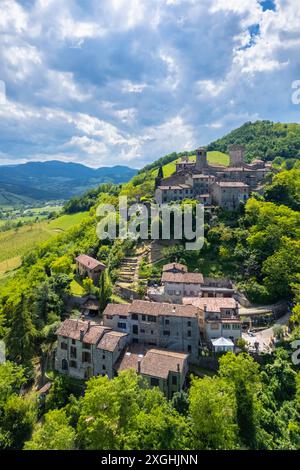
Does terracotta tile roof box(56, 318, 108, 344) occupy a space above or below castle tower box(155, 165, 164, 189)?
below

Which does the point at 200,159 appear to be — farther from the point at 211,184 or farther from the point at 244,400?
the point at 244,400

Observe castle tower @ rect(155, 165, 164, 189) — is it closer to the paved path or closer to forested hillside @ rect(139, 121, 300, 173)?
forested hillside @ rect(139, 121, 300, 173)

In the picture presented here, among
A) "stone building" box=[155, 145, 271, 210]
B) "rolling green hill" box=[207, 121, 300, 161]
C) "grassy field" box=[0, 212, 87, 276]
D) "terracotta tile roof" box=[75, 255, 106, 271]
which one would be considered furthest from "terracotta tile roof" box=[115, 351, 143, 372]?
"rolling green hill" box=[207, 121, 300, 161]

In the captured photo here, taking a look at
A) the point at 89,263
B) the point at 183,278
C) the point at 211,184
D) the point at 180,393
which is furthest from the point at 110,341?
the point at 211,184

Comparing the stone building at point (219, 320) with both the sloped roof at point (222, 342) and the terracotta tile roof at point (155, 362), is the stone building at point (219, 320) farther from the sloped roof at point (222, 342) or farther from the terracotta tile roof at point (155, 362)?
the terracotta tile roof at point (155, 362)

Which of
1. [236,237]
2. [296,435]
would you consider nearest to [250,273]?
[236,237]

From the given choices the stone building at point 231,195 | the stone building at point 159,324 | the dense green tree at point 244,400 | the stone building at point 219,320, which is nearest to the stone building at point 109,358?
the stone building at point 159,324
